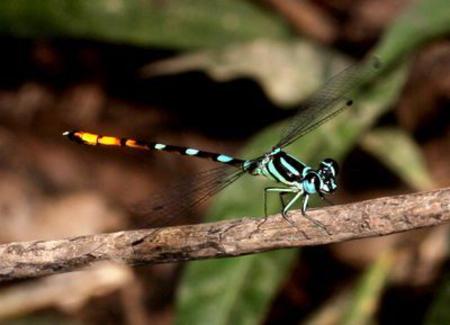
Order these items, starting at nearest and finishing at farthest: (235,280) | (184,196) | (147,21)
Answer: (184,196) → (235,280) → (147,21)

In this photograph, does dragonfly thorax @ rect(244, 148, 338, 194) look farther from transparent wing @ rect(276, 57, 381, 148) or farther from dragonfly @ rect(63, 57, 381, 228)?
transparent wing @ rect(276, 57, 381, 148)

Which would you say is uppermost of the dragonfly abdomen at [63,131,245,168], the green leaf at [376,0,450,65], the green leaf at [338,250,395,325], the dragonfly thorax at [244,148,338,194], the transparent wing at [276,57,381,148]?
the green leaf at [376,0,450,65]

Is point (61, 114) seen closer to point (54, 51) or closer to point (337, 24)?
point (54, 51)

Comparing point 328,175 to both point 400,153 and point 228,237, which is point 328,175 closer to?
point 228,237

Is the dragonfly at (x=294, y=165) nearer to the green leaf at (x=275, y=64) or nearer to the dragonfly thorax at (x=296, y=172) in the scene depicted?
the dragonfly thorax at (x=296, y=172)

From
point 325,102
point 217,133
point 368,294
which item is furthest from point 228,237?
point 217,133

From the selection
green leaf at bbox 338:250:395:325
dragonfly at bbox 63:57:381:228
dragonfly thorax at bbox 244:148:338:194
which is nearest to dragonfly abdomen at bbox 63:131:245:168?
dragonfly at bbox 63:57:381:228

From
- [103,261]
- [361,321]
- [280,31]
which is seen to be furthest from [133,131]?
[103,261]
